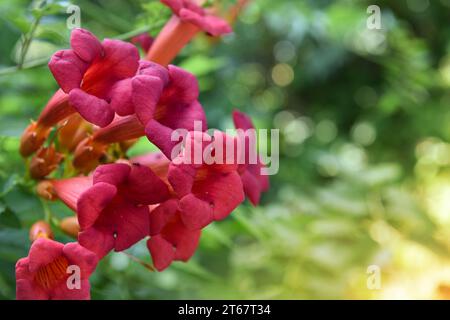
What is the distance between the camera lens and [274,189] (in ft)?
9.70

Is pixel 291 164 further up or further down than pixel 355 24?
further down

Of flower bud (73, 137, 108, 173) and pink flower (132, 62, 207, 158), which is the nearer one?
pink flower (132, 62, 207, 158)

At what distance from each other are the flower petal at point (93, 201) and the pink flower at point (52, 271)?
40 millimetres

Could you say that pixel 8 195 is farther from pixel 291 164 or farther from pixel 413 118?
pixel 413 118

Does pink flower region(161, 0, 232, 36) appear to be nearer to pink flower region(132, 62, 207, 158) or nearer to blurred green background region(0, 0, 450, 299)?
blurred green background region(0, 0, 450, 299)

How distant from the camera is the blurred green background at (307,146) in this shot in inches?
54.2

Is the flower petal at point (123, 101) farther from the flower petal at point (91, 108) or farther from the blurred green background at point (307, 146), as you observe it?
the blurred green background at point (307, 146)

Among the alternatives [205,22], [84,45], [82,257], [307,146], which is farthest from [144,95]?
[307,146]

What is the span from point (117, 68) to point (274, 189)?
2.02 m

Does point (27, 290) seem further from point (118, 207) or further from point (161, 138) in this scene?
point (161, 138)

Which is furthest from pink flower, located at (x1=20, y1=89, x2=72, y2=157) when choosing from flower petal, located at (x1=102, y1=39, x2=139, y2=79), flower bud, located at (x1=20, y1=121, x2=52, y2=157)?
flower petal, located at (x1=102, y1=39, x2=139, y2=79)

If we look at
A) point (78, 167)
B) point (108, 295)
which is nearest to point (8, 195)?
point (78, 167)

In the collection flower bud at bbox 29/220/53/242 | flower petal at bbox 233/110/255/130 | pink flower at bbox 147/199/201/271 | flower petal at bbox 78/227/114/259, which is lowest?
flower petal at bbox 78/227/114/259

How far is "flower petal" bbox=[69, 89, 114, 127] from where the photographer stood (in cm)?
Result: 92
